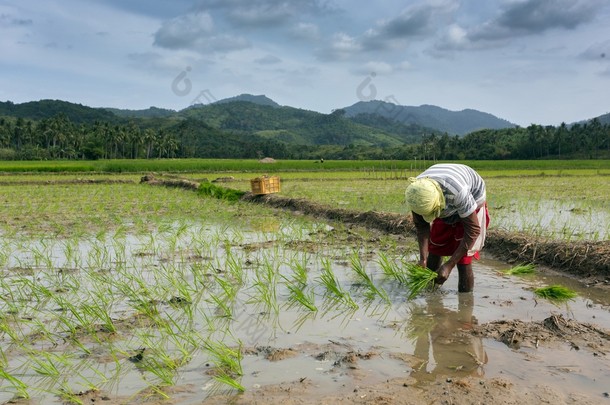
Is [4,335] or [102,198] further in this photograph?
[102,198]

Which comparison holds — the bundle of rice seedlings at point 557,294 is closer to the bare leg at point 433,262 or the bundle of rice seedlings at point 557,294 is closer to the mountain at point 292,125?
the bare leg at point 433,262

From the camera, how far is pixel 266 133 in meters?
128

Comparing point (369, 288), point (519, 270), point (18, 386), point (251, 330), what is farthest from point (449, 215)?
point (18, 386)

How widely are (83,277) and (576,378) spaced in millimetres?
4105

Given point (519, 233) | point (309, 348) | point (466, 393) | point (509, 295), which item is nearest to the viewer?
point (466, 393)

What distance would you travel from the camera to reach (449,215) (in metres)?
3.80

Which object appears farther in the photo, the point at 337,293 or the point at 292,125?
the point at 292,125

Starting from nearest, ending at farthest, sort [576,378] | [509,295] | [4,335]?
[576,378], [4,335], [509,295]

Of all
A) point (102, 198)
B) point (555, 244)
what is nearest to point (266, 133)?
point (102, 198)

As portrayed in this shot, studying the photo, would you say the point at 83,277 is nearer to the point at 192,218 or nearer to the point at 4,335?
the point at 4,335

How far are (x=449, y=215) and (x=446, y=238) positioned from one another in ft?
0.95

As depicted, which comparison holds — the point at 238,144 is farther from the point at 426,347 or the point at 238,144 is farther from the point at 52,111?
the point at 426,347

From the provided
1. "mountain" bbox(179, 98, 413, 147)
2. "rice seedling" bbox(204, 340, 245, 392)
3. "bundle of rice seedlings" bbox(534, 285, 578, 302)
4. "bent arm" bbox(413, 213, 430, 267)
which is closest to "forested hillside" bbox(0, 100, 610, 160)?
"bundle of rice seedlings" bbox(534, 285, 578, 302)

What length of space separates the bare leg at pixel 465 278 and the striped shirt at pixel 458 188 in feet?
1.64
